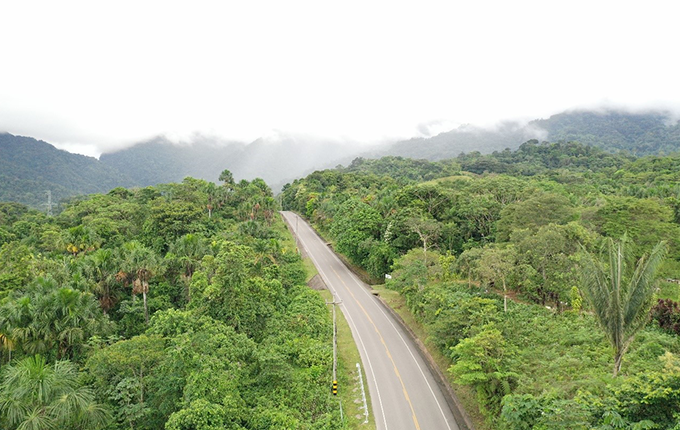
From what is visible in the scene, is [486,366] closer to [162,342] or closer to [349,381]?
[349,381]

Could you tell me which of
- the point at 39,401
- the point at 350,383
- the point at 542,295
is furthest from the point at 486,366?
the point at 39,401

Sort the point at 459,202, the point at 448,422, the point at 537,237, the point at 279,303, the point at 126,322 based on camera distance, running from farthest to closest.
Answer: the point at 459,202 → the point at 279,303 → the point at 126,322 → the point at 537,237 → the point at 448,422

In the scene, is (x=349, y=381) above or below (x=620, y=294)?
below

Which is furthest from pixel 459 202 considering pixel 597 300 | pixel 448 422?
pixel 597 300

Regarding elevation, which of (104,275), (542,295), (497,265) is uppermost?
(497,265)

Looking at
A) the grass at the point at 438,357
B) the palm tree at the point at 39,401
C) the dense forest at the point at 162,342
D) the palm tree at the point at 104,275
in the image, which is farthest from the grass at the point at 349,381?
the palm tree at the point at 104,275

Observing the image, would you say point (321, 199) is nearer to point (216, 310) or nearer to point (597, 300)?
point (216, 310)
